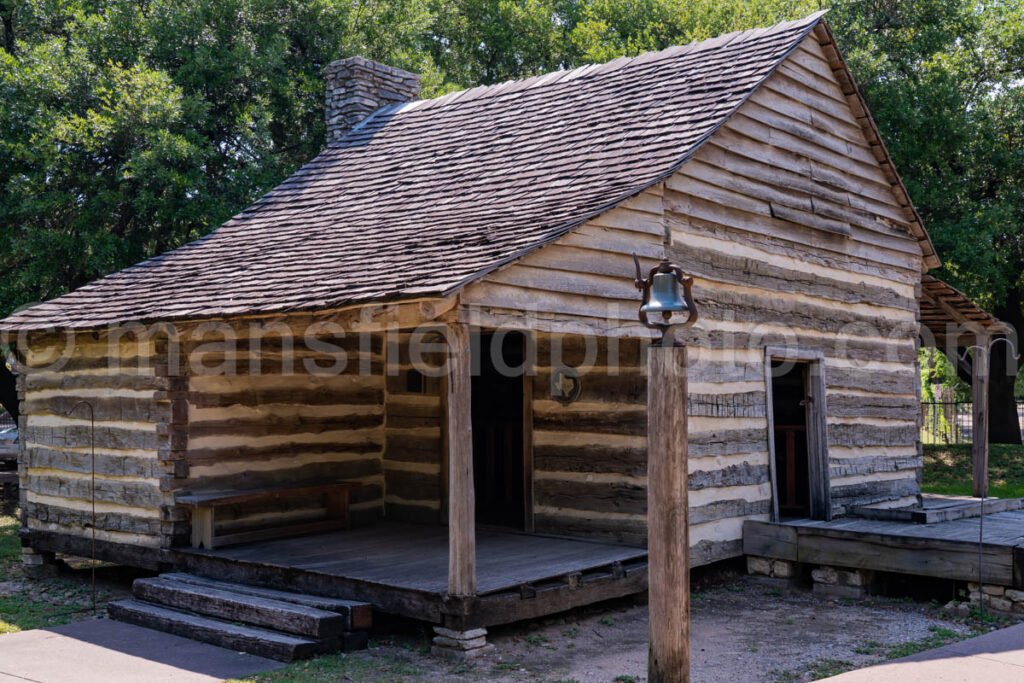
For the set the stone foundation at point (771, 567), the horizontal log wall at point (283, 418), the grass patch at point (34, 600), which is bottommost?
the grass patch at point (34, 600)

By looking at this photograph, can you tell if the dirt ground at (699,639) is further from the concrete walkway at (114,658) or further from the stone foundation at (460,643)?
the concrete walkway at (114,658)

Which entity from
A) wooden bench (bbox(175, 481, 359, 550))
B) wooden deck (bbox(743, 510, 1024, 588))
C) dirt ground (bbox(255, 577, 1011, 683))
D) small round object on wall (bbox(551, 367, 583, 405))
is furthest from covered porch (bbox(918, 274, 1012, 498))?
wooden bench (bbox(175, 481, 359, 550))

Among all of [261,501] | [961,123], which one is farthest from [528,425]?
[961,123]

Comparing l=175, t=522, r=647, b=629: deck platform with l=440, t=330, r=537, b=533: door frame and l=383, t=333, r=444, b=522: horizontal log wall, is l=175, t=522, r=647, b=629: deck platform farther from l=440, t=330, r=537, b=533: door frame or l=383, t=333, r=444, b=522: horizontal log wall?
l=383, t=333, r=444, b=522: horizontal log wall

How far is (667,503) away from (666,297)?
1110mm

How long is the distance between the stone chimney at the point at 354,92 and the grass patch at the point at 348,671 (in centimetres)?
900

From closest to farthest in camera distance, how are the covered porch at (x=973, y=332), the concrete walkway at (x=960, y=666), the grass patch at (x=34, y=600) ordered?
the concrete walkway at (x=960, y=666) → the grass patch at (x=34, y=600) → the covered porch at (x=973, y=332)

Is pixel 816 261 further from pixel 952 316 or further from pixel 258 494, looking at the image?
pixel 258 494

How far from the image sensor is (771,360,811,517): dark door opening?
1152 cm

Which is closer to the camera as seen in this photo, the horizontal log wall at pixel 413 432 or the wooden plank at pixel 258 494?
the wooden plank at pixel 258 494

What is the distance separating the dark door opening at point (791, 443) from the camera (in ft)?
37.8

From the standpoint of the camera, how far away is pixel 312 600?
Result: 8.06 metres

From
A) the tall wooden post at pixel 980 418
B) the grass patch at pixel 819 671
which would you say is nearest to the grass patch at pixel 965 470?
the tall wooden post at pixel 980 418

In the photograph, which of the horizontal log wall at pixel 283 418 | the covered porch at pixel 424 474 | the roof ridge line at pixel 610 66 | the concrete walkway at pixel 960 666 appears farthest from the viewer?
the roof ridge line at pixel 610 66
